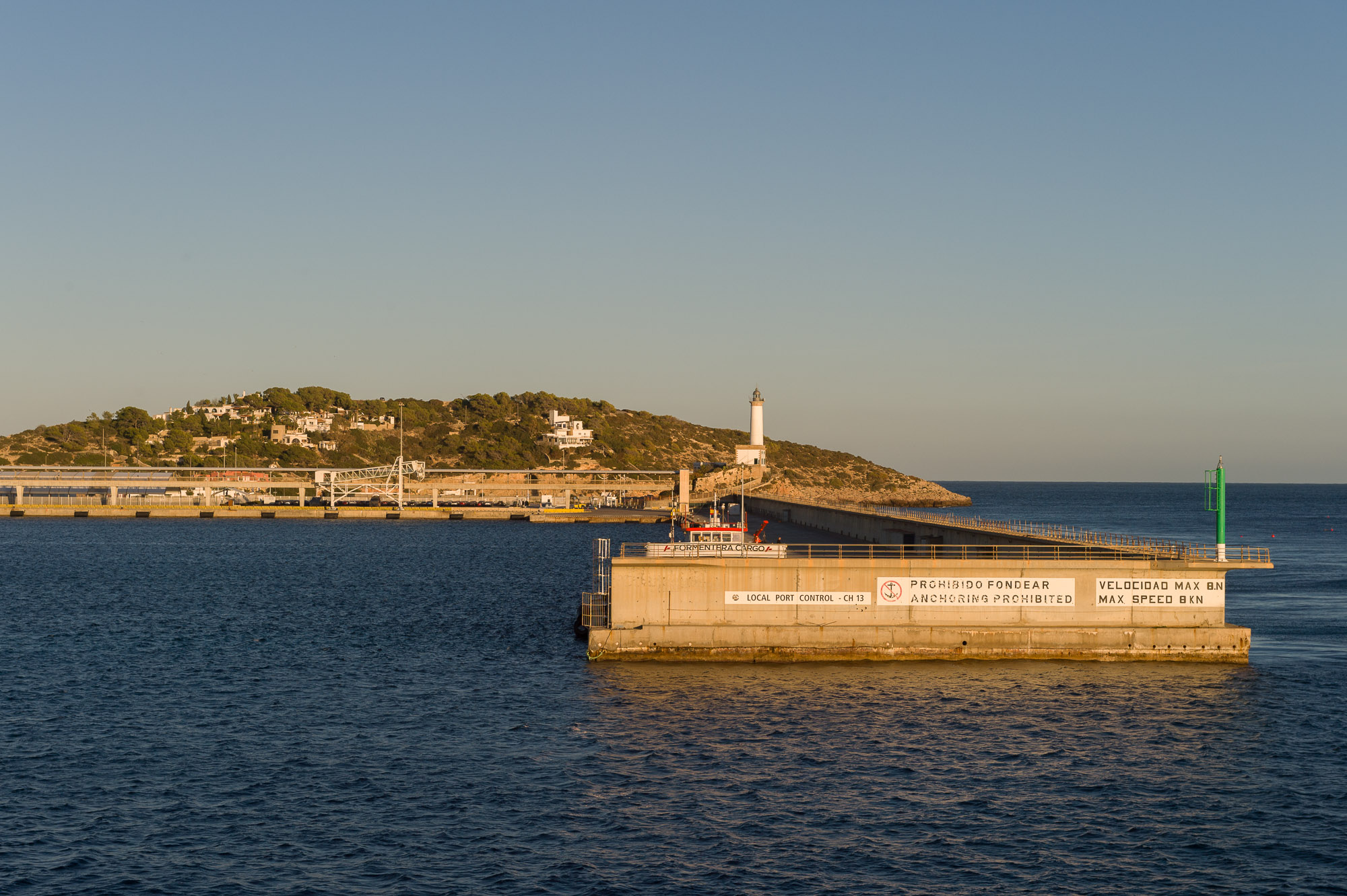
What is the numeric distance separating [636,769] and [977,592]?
20.0m

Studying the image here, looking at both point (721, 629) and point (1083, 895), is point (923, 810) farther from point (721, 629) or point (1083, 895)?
point (721, 629)

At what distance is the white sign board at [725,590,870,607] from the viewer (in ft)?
149

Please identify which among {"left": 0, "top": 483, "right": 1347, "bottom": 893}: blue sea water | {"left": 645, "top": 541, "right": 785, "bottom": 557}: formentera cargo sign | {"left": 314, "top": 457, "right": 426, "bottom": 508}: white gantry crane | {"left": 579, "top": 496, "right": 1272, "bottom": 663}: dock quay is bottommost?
{"left": 0, "top": 483, "right": 1347, "bottom": 893}: blue sea water

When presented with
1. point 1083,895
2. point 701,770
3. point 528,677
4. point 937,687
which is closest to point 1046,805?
point 1083,895

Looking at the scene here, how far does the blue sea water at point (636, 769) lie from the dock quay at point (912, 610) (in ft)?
3.89

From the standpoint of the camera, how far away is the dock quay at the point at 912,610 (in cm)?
4506

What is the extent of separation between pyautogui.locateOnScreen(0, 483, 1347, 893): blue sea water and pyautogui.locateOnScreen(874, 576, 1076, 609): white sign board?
2.92m

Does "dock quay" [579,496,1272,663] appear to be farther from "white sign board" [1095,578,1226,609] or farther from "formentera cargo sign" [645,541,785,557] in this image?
"formentera cargo sign" [645,541,785,557]

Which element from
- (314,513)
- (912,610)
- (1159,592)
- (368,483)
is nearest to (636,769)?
(912,610)

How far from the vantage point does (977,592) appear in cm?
4575

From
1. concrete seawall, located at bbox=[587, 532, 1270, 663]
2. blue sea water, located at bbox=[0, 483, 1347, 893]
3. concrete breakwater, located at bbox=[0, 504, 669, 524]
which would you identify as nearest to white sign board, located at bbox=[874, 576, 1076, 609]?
concrete seawall, located at bbox=[587, 532, 1270, 663]

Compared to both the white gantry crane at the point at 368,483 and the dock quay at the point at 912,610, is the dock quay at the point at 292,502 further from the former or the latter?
the dock quay at the point at 912,610

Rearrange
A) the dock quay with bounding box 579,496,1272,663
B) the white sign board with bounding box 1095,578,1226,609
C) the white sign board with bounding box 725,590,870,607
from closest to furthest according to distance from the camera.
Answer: the dock quay with bounding box 579,496,1272,663, the white sign board with bounding box 725,590,870,607, the white sign board with bounding box 1095,578,1226,609

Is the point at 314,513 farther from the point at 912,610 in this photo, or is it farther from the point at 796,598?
the point at 912,610
